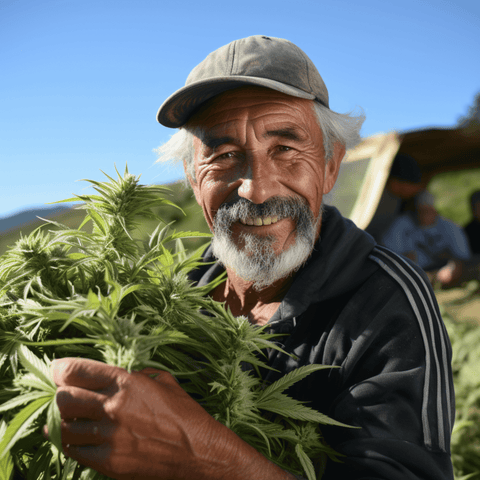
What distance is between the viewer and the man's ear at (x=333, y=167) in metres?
1.94

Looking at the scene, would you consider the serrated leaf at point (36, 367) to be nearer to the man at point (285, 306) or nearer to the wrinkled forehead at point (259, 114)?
the man at point (285, 306)

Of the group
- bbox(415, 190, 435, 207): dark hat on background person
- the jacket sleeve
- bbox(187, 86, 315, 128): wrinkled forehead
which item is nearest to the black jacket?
the jacket sleeve

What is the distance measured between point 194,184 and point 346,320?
3.62 feet

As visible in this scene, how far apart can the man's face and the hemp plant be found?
51cm

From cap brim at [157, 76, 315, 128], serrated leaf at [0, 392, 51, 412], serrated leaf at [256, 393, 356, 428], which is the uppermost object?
cap brim at [157, 76, 315, 128]

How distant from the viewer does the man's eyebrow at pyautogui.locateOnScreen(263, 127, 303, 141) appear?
1.64 m

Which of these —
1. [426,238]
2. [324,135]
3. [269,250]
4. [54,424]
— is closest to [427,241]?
[426,238]

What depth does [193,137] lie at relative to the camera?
1958 millimetres

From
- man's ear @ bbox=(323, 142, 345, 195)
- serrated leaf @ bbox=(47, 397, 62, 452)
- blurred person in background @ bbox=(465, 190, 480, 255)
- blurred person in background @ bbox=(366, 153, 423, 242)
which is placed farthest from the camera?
blurred person in background @ bbox=(465, 190, 480, 255)

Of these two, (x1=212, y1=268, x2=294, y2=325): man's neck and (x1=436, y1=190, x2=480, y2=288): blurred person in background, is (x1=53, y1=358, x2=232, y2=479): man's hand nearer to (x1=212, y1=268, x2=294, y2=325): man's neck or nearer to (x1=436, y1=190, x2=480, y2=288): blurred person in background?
(x1=212, y1=268, x2=294, y2=325): man's neck

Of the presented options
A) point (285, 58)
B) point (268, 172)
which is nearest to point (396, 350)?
point (268, 172)

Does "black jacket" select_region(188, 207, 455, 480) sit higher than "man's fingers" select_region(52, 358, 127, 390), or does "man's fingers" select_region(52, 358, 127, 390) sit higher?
"man's fingers" select_region(52, 358, 127, 390)

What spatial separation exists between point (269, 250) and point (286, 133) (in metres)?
0.49

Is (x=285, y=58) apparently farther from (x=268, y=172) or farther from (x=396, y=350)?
(x=396, y=350)
